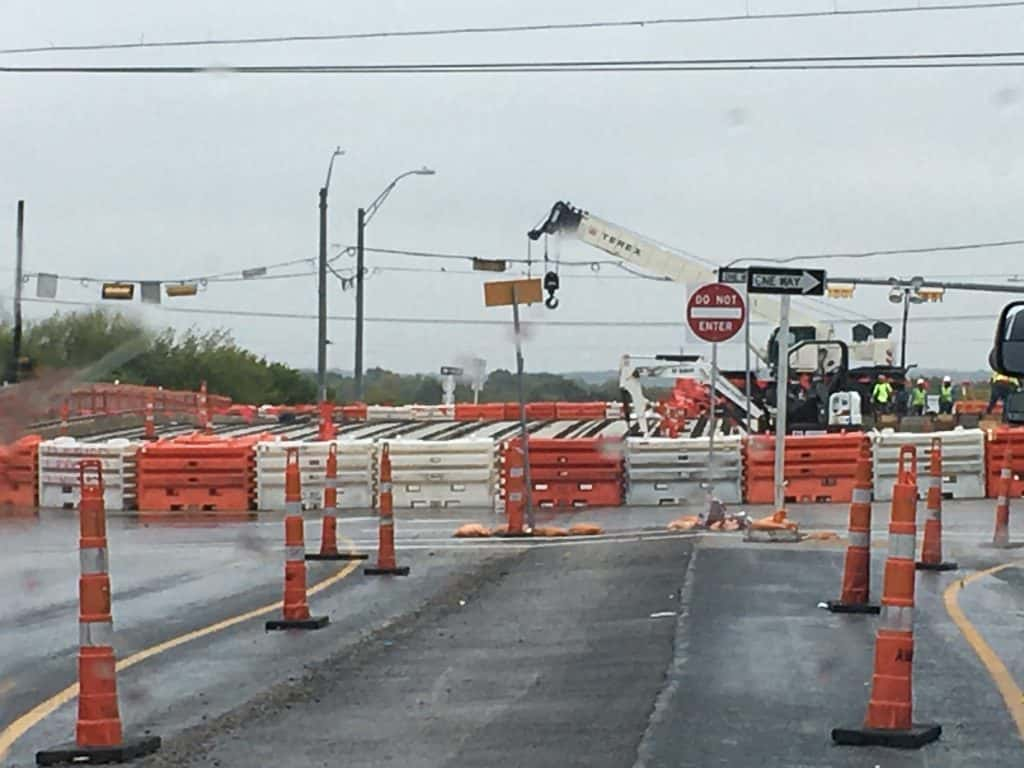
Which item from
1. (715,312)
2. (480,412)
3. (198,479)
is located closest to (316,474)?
(198,479)

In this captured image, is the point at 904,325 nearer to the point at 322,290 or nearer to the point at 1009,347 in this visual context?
the point at 322,290

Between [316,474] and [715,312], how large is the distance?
945 centimetres

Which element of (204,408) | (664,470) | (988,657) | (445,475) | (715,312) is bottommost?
(988,657)

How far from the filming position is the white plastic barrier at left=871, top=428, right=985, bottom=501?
1113 inches

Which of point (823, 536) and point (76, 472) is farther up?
point (76, 472)

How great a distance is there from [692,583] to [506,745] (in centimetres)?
653

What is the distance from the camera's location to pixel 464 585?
1698 centimetres

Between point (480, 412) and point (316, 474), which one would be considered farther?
point (480, 412)

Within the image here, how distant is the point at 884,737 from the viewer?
873 centimetres

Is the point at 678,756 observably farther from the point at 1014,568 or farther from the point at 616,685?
the point at 1014,568

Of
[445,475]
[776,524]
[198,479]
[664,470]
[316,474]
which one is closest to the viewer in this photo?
[776,524]

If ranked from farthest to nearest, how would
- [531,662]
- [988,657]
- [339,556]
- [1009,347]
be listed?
1. [339,556]
2. [531,662]
3. [988,657]
4. [1009,347]

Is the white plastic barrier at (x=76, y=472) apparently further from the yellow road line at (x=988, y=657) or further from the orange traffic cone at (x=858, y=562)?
the orange traffic cone at (x=858, y=562)

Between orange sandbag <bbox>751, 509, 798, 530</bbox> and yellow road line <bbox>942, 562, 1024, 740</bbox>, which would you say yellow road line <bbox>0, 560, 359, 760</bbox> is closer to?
orange sandbag <bbox>751, 509, 798, 530</bbox>
